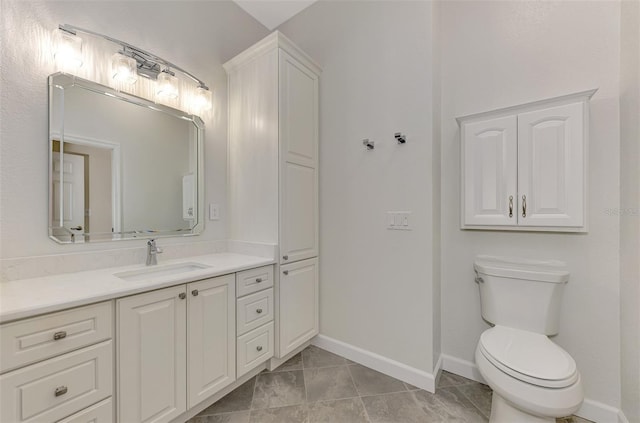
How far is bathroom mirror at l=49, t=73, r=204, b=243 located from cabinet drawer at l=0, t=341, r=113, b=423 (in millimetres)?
718

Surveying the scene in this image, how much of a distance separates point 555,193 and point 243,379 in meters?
2.27

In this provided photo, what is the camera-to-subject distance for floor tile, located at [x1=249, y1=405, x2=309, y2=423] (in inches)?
57.9

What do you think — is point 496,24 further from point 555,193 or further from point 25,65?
point 25,65

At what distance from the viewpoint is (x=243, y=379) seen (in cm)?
176

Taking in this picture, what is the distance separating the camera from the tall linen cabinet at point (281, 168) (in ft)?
6.26

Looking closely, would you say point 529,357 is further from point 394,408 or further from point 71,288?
point 71,288

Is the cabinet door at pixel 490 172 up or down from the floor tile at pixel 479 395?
up

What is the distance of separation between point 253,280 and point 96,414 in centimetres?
91

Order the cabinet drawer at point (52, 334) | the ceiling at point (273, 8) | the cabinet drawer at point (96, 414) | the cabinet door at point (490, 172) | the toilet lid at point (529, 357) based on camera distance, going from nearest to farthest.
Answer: the cabinet drawer at point (52, 334)
the cabinet drawer at point (96, 414)
the toilet lid at point (529, 357)
the cabinet door at point (490, 172)
the ceiling at point (273, 8)

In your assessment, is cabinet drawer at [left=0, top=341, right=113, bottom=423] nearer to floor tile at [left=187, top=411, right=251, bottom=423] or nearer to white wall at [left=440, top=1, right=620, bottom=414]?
floor tile at [left=187, top=411, right=251, bottom=423]

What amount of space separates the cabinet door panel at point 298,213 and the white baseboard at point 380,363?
782 mm

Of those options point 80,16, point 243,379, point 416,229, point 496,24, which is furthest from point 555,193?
point 80,16

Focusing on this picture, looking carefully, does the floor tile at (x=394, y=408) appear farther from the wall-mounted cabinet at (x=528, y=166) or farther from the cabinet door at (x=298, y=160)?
the wall-mounted cabinet at (x=528, y=166)

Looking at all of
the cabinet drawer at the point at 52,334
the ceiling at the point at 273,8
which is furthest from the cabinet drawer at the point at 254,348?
the ceiling at the point at 273,8
